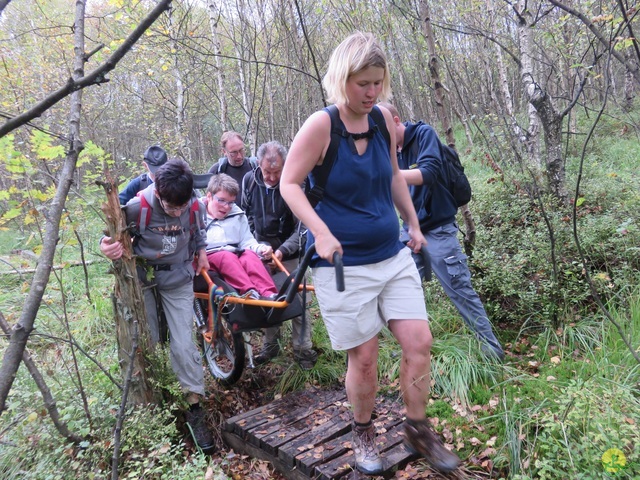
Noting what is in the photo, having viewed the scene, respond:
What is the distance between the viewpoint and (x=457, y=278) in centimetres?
369

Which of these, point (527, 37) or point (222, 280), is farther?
point (527, 37)

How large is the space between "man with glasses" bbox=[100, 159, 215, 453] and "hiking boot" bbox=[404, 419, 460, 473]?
1.79 meters

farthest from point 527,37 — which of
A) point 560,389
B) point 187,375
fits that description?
point 187,375

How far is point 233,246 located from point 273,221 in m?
0.49

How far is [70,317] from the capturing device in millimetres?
5824

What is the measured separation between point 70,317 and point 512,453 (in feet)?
17.3

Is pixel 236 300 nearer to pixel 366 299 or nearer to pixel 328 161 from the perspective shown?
pixel 366 299

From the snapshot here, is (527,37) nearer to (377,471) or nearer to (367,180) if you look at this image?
(367,180)

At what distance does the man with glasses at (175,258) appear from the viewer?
3424 mm

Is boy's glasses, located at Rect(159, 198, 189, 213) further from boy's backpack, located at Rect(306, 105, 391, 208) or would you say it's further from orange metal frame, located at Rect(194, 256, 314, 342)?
boy's backpack, located at Rect(306, 105, 391, 208)

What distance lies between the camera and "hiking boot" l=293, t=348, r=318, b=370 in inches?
168

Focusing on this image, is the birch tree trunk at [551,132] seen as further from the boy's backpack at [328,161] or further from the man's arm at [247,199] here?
the boy's backpack at [328,161]

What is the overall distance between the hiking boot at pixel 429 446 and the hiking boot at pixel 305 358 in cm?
180

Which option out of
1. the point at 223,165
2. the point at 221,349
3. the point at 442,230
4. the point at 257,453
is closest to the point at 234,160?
the point at 223,165
